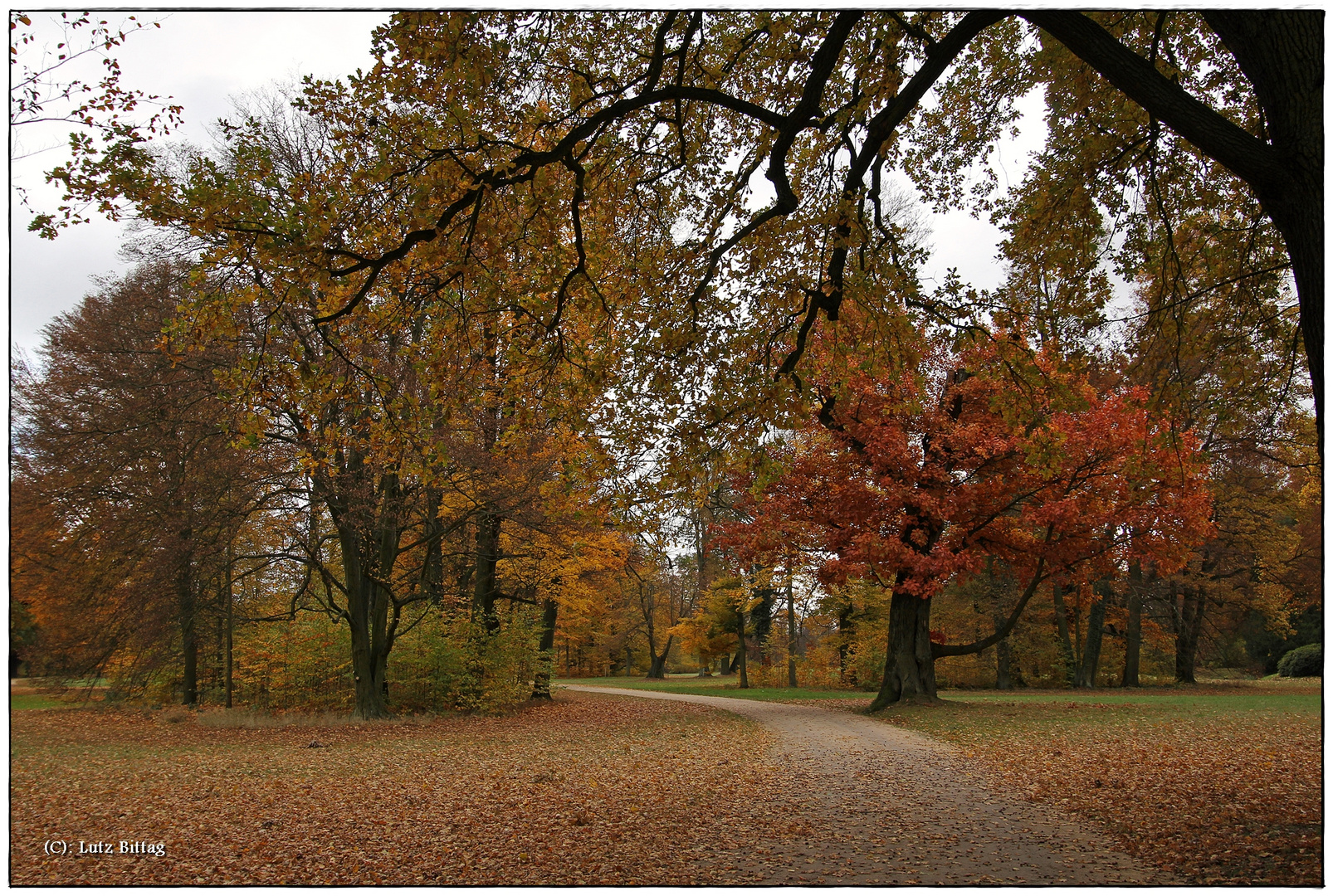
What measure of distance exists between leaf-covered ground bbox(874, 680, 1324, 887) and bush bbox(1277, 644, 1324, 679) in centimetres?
699

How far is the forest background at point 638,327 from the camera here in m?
4.96

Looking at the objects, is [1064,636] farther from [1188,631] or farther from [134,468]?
[134,468]

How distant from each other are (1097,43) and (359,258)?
4706mm

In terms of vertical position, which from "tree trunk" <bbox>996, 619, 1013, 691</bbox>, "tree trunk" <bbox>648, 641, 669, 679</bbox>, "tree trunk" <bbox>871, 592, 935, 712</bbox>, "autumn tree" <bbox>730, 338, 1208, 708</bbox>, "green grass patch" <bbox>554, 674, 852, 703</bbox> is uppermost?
"autumn tree" <bbox>730, 338, 1208, 708</bbox>

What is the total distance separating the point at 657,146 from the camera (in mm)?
6664

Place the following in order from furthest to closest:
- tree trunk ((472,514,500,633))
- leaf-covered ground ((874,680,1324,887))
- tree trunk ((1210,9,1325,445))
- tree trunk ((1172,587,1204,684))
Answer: tree trunk ((1172,587,1204,684)) < tree trunk ((472,514,500,633)) < leaf-covered ground ((874,680,1324,887)) < tree trunk ((1210,9,1325,445))

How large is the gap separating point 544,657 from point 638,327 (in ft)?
42.1

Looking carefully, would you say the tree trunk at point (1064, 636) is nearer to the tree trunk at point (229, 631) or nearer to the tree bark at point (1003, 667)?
the tree bark at point (1003, 667)

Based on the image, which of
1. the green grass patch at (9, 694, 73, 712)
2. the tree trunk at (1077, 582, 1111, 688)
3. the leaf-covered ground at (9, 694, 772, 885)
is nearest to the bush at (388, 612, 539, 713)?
the leaf-covered ground at (9, 694, 772, 885)

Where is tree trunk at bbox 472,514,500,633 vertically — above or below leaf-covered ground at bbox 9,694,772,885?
above

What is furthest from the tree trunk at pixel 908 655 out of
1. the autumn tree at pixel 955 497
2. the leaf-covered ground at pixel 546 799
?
the leaf-covered ground at pixel 546 799

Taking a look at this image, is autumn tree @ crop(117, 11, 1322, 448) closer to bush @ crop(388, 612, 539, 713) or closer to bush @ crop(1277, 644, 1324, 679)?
bush @ crop(388, 612, 539, 713)

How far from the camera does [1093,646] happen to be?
915 inches

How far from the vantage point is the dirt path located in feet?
14.0
